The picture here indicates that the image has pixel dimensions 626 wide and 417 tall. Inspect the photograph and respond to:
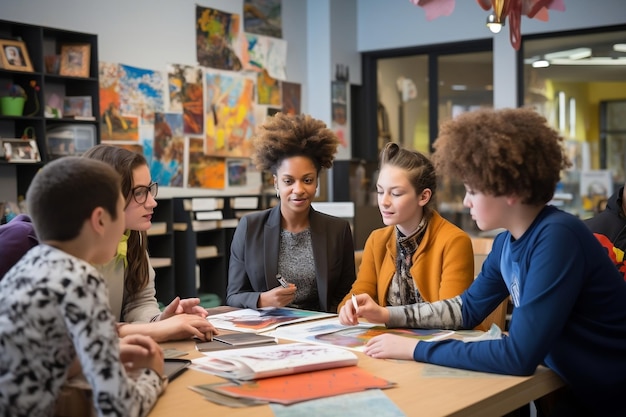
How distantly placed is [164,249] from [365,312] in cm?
391

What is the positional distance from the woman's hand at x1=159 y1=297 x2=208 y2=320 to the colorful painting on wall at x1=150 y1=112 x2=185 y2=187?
3733 millimetres

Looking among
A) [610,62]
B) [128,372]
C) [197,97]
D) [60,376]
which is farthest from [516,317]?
[610,62]

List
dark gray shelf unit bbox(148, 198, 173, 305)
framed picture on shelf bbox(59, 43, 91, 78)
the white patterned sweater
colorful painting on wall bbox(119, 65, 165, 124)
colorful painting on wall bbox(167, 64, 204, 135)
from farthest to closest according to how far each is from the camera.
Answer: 1. colorful painting on wall bbox(167, 64, 204, 135)
2. dark gray shelf unit bbox(148, 198, 173, 305)
3. colorful painting on wall bbox(119, 65, 165, 124)
4. framed picture on shelf bbox(59, 43, 91, 78)
5. the white patterned sweater

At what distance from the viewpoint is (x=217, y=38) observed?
646cm

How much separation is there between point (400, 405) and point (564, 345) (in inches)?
19.0

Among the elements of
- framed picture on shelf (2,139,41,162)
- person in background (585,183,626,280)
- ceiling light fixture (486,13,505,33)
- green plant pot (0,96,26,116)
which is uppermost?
ceiling light fixture (486,13,505,33)

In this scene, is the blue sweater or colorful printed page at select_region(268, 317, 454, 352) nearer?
the blue sweater

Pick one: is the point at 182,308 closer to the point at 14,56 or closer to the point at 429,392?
the point at 429,392

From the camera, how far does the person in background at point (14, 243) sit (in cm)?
192

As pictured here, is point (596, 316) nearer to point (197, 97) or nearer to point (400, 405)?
point (400, 405)

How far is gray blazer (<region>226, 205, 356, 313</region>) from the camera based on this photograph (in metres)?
2.92

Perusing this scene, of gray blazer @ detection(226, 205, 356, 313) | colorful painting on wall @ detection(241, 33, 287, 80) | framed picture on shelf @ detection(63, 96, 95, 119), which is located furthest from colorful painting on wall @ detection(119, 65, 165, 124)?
gray blazer @ detection(226, 205, 356, 313)

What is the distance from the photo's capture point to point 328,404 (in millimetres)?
1442

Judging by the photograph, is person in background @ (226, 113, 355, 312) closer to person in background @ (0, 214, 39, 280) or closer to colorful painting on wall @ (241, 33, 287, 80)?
person in background @ (0, 214, 39, 280)
